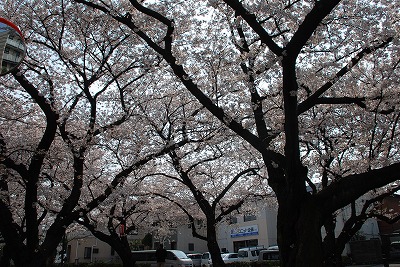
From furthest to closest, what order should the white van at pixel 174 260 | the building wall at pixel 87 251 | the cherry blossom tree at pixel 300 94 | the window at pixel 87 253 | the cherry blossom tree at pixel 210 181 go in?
the window at pixel 87 253, the building wall at pixel 87 251, the white van at pixel 174 260, the cherry blossom tree at pixel 210 181, the cherry blossom tree at pixel 300 94

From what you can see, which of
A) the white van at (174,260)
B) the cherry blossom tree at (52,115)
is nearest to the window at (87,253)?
the white van at (174,260)

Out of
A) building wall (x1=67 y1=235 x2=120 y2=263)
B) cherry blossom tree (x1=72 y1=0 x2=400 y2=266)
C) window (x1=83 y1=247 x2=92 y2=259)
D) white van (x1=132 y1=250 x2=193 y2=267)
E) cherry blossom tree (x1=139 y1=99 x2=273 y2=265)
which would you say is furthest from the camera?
window (x1=83 y1=247 x2=92 y2=259)

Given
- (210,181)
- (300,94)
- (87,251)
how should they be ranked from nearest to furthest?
1. (300,94)
2. (210,181)
3. (87,251)

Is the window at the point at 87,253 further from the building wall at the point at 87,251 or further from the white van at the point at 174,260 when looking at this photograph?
the white van at the point at 174,260

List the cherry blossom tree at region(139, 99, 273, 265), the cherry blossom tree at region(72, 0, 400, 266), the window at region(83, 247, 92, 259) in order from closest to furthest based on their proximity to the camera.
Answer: the cherry blossom tree at region(72, 0, 400, 266) < the cherry blossom tree at region(139, 99, 273, 265) < the window at region(83, 247, 92, 259)

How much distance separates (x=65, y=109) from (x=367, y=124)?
8.83 m

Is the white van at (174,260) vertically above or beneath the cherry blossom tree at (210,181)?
beneath

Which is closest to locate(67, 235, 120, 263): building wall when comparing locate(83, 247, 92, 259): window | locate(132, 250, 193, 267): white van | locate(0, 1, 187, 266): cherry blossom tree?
locate(83, 247, 92, 259): window

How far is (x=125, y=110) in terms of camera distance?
36.7 feet

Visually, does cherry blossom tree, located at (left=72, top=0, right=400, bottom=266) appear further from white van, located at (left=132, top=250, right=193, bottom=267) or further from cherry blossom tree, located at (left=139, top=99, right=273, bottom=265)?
white van, located at (left=132, top=250, right=193, bottom=267)

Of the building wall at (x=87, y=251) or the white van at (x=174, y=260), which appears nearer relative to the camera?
the white van at (x=174, y=260)

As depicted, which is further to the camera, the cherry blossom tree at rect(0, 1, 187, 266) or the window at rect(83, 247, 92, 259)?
the window at rect(83, 247, 92, 259)

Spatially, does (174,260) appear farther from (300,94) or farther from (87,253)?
(87,253)

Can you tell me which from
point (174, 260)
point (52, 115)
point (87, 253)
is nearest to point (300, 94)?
point (52, 115)
